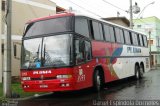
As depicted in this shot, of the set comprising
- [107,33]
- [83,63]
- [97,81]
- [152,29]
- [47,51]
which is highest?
[152,29]

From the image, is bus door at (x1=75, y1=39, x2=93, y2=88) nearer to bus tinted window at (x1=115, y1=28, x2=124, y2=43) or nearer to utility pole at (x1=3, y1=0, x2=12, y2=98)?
utility pole at (x1=3, y1=0, x2=12, y2=98)

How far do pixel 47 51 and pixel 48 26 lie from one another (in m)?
1.14

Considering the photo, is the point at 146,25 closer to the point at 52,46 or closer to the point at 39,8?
the point at 39,8

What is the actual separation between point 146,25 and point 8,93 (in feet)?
196

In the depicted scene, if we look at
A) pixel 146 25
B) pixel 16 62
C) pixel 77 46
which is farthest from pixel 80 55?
pixel 146 25

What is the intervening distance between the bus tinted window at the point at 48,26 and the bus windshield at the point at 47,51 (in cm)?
29

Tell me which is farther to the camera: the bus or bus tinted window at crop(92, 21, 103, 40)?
bus tinted window at crop(92, 21, 103, 40)

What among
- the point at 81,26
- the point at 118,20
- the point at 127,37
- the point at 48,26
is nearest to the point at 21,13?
the point at 127,37

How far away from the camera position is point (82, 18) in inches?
573

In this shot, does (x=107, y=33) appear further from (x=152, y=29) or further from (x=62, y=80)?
(x=152, y=29)

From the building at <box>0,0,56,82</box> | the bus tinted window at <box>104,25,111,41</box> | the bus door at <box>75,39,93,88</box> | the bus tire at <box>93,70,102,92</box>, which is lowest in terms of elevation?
the bus tire at <box>93,70,102,92</box>

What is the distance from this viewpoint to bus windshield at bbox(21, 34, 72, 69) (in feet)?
43.8

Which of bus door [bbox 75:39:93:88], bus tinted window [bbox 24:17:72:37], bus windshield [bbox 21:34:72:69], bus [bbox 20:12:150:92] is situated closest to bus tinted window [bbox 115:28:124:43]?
bus [bbox 20:12:150:92]

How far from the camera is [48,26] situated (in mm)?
14219
